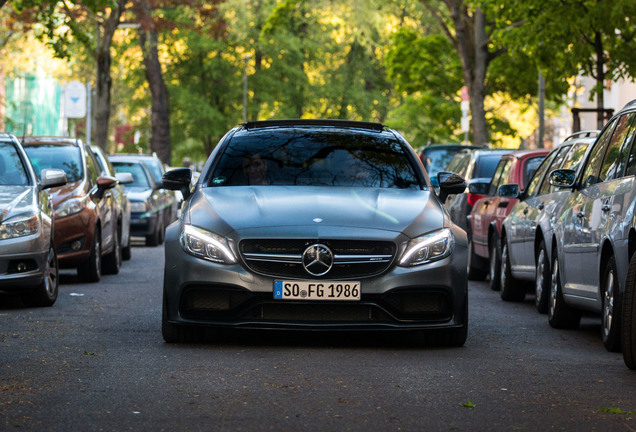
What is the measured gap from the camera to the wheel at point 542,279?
11984 mm

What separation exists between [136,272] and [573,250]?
850cm

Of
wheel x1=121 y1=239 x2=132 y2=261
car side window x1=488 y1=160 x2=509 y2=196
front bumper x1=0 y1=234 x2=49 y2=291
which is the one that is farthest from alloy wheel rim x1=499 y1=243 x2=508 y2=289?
wheel x1=121 y1=239 x2=132 y2=261

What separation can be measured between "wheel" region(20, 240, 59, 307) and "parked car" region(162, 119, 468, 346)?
3243 millimetres

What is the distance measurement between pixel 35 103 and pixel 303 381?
290ft

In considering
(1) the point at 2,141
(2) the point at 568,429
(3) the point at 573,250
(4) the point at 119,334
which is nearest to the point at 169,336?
(4) the point at 119,334

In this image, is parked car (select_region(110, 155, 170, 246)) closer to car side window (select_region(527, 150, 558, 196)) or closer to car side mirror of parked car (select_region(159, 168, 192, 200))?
car side window (select_region(527, 150, 558, 196))

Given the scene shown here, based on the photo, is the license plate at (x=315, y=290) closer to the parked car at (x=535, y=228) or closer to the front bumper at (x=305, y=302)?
the front bumper at (x=305, y=302)

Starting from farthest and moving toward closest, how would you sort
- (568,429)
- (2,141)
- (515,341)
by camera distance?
1. (2,141)
2. (515,341)
3. (568,429)

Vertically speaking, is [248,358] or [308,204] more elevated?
[308,204]

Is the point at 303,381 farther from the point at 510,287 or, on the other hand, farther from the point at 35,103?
the point at 35,103

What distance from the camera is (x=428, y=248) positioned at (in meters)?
9.21

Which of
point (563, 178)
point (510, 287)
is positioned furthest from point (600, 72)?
point (563, 178)

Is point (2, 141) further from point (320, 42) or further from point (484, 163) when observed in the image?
point (320, 42)

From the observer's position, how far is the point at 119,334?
1016 cm
